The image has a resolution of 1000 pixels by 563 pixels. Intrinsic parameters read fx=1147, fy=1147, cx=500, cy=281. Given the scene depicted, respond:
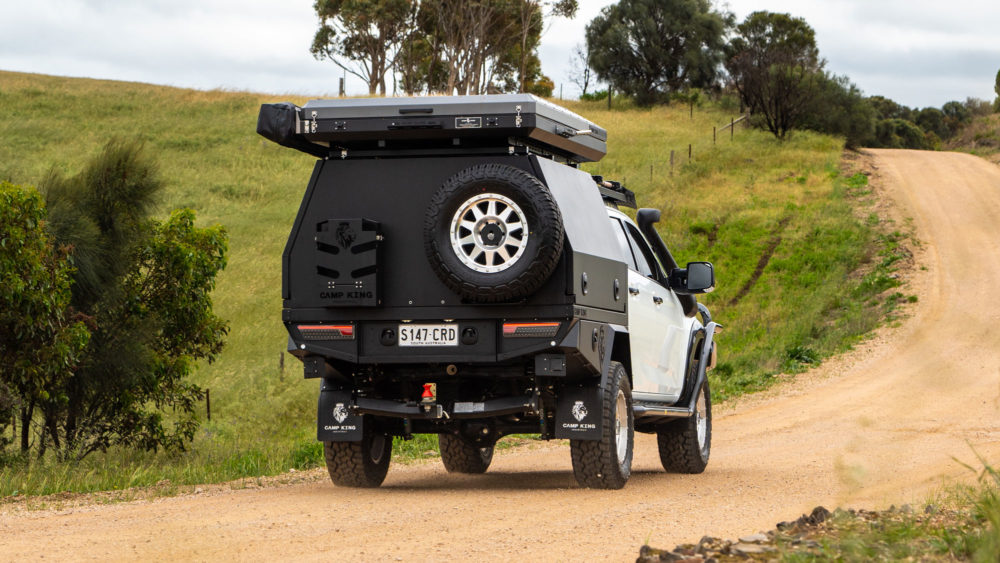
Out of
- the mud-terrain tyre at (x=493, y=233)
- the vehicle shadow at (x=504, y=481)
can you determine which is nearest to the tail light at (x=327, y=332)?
the mud-terrain tyre at (x=493, y=233)

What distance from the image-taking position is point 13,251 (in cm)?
1201

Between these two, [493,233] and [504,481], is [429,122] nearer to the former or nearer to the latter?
[493,233]

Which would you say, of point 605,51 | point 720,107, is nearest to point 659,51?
point 605,51

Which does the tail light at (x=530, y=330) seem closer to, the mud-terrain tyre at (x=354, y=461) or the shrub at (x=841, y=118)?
the mud-terrain tyre at (x=354, y=461)

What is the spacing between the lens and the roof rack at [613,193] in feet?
31.8

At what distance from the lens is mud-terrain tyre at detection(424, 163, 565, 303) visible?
773cm

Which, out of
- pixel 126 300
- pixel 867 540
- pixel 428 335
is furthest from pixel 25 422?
pixel 867 540

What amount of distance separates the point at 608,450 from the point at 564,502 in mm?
685

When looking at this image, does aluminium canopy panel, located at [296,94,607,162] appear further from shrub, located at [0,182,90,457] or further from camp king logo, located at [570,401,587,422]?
shrub, located at [0,182,90,457]

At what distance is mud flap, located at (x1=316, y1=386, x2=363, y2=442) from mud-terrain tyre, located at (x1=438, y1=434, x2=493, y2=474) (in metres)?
2.11

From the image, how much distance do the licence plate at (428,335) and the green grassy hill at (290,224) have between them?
278 centimetres

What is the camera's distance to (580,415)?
26.9ft

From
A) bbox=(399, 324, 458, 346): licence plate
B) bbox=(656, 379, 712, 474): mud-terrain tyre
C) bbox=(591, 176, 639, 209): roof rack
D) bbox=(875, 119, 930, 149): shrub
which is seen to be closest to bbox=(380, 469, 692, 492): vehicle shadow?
bbox=(656, 379, 712, 474): mud-terrain tyre

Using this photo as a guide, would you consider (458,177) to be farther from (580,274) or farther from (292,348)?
(292,348)
